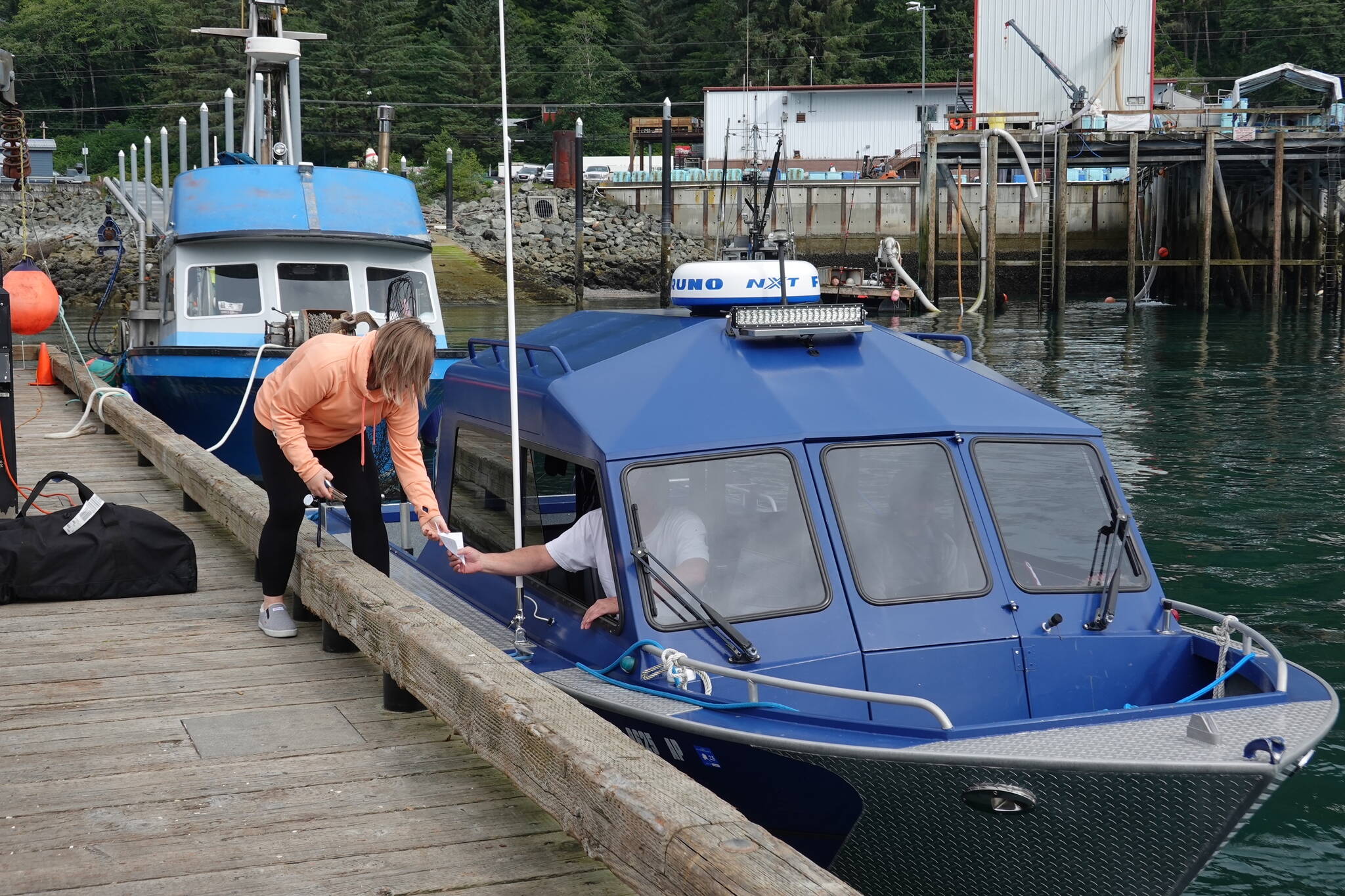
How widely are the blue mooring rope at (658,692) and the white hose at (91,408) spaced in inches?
337

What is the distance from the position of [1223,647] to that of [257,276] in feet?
40.2

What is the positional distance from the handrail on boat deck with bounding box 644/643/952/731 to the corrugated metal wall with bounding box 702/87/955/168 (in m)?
67.9

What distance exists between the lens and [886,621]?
208 inches

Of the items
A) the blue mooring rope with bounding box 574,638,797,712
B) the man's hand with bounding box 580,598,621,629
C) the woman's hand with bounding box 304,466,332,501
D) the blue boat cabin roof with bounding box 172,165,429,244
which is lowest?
the blue mooring rope with bounding box 574,638,797,712

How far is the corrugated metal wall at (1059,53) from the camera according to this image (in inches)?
2037

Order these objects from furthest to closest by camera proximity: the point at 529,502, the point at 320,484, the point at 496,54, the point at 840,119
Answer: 1. the point at 496,54
2. the point at 840,119
3. the point at 529,502
4. the point at 320,484

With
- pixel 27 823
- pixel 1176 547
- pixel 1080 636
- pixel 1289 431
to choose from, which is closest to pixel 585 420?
pixel 1080 636

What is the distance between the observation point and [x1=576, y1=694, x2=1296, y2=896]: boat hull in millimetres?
4148

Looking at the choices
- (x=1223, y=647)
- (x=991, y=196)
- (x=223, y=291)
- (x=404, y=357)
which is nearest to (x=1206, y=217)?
(x=991, y=196)

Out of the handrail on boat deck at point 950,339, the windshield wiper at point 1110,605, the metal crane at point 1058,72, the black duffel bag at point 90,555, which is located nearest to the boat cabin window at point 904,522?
the windshield wiper at point 1110,605

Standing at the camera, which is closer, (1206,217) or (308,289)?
(308,289)

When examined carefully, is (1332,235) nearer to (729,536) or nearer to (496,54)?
(729,536)

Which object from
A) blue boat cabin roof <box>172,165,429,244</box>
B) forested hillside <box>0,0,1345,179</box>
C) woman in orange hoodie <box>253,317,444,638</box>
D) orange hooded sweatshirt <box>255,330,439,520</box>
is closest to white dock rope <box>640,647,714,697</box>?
woman in orange hoodie <box>253,317,444,638</box>

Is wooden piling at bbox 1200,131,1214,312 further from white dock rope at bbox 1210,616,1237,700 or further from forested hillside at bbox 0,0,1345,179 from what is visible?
forested hillside at bbox 0,0,1345,179
